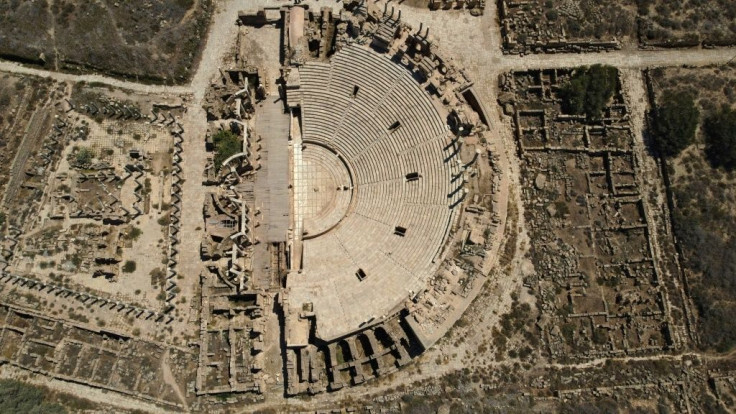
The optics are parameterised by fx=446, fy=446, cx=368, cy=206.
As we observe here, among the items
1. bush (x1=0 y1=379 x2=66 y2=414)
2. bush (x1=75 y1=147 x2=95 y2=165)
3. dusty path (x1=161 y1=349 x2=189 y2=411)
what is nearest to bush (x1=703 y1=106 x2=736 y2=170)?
dusty path (x1=161 y1=349 x2=189 y2=411)

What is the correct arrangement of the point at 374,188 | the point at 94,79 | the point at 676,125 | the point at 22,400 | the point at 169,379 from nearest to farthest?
the point at 22,400 → the point at 169,379 → the point at 676,125 → the point at 374,188 → the point at 94,79

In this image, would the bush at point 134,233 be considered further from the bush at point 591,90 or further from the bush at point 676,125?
the bush at point 676,125

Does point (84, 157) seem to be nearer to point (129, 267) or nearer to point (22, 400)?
point (129, 267)

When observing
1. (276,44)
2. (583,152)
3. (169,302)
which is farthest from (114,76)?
(583,152)

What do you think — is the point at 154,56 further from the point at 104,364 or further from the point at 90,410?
the point at 90,410

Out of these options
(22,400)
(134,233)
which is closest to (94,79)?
(134,233)

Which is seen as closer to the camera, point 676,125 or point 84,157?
point 676,125

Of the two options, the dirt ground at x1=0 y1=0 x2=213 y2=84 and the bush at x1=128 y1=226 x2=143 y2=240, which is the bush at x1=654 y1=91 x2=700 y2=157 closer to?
the dirt ground at x1=0 y1=0 x2=213 y2=84

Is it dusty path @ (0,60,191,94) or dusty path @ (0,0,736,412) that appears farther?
dusty path @ (0,60,191,94)
